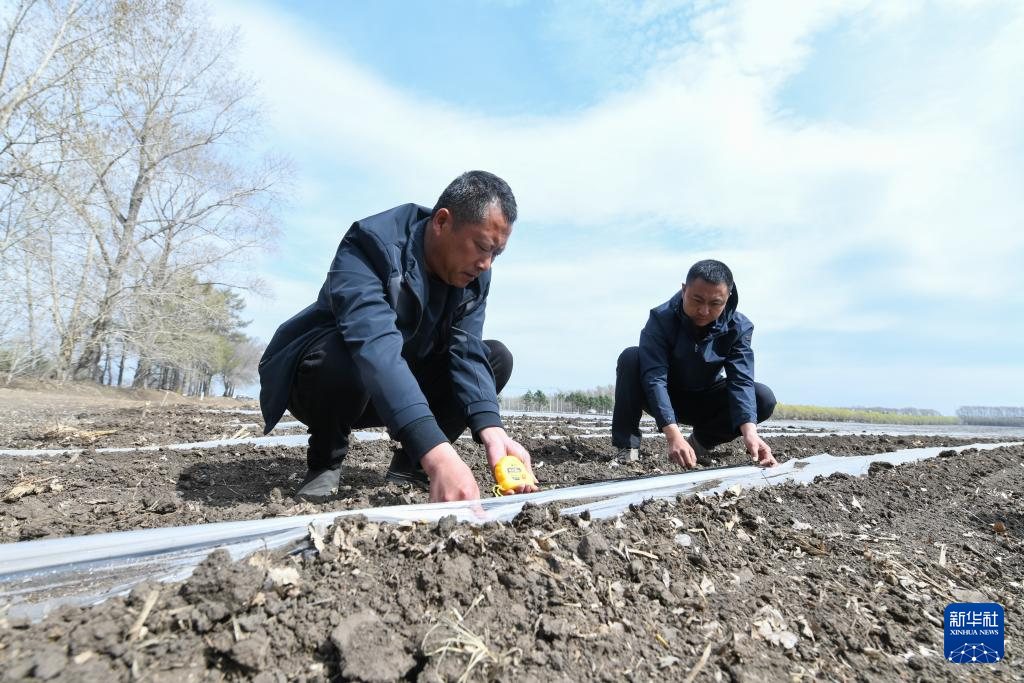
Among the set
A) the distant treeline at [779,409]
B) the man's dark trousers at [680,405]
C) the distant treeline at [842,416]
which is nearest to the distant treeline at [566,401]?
the distant treeline at [779,409]

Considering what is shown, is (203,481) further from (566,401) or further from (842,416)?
(842,416)

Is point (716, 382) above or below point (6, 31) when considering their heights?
below

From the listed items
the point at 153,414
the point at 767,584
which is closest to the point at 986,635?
the point at 767,584

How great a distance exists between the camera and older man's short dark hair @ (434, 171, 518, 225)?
2.04 meters

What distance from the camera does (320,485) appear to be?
2.31m

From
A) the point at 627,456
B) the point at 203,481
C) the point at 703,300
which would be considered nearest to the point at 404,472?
the point at 203,481

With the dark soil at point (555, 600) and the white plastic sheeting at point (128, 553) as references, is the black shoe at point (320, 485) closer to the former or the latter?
the dark soil at point (555, 600)

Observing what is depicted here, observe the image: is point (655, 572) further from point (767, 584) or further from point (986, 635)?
point (986, 635)

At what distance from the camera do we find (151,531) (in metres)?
1.18

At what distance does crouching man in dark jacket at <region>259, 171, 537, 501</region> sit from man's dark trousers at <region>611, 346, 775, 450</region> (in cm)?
150

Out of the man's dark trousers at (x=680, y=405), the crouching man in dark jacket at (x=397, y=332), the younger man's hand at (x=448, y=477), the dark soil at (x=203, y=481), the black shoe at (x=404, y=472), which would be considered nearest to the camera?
the younger man's hand at (x=448, y=477)

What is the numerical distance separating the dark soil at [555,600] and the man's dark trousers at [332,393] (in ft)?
1.24

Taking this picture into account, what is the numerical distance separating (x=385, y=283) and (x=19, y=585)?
127 centimetres

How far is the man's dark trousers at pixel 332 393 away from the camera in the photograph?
2.19 m
